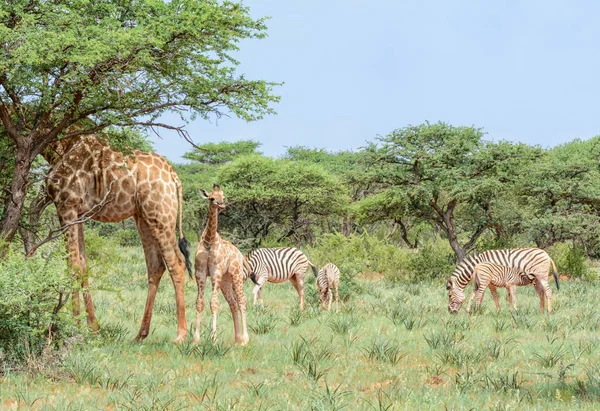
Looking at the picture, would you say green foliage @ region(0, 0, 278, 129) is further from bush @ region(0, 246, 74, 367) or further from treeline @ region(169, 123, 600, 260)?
treeline @ region(169, 123, 600, 260)

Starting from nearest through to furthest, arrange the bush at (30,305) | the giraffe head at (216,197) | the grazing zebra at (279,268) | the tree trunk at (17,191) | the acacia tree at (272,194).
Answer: the bush at (30,305) < the tree trunk at (17,191) < the giraffe head at (216,197) < the grazing zebra at (279,268) < the acacia tree at (272,194)

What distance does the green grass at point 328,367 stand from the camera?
578 cm

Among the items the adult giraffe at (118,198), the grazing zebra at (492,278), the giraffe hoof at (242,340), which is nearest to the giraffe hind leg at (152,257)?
the adult giraffe at (118,198)

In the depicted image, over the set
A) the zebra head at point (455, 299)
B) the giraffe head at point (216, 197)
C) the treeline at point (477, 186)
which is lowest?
the zebra head at point (455, 299)

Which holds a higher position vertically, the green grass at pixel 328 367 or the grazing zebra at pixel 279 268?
the grazing zebra at pixel 279 268

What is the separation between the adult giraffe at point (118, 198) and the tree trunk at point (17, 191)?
32 centimetres

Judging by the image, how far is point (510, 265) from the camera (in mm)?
14812

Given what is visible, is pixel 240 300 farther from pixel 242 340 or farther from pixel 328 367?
pixel 328 367

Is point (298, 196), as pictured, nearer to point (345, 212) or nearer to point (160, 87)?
point (345, 212)

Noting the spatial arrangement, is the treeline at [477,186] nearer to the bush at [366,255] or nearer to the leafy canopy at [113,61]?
the bush at [366,255]

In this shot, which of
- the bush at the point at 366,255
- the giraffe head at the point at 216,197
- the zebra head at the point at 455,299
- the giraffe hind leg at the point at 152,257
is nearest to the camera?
the giraffe head at the point at 216,197

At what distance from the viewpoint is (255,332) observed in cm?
984

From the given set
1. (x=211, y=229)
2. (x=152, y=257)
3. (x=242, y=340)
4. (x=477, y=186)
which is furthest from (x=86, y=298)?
(x=477, y=186)

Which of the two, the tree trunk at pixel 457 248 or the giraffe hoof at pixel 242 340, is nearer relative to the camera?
the giraffe hoof at pixel 242 340
